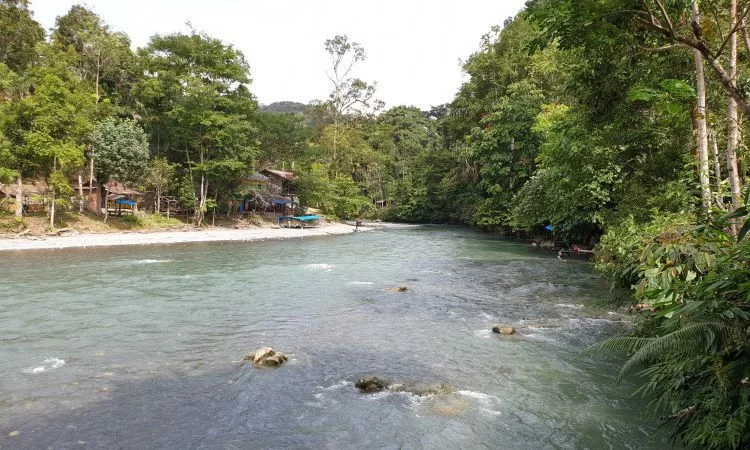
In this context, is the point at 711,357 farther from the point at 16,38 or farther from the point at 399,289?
the point at 16,38

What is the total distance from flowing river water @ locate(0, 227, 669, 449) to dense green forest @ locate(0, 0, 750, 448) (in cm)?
155

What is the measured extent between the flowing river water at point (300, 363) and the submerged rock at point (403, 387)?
0.19 meters

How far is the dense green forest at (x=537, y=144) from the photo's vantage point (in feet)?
12.0

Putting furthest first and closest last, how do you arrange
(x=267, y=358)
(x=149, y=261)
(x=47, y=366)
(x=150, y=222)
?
(x=150, y=222), (x=149, y=261), (x=267, y=358), (x=47, y=366)

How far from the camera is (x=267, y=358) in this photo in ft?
29.0

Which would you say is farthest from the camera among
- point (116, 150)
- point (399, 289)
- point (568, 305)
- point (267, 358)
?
point (116, 150)

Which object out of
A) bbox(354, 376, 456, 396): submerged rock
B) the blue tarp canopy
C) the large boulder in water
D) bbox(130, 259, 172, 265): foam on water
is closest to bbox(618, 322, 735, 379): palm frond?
bbox(354, 376, 456, 396): submerged rock

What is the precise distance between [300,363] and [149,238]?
82.6 ft

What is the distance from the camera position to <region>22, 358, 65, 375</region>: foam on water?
8.23 m

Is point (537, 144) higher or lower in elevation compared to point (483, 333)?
higher

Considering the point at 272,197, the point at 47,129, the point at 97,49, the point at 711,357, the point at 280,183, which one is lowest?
the point at 711,357

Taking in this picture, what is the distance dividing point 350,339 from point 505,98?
32.7 m

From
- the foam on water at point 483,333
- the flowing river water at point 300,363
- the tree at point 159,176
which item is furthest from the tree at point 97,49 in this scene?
the foam on water at point 483,333

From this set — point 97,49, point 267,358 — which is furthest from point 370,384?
point 97,49
